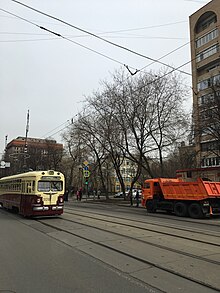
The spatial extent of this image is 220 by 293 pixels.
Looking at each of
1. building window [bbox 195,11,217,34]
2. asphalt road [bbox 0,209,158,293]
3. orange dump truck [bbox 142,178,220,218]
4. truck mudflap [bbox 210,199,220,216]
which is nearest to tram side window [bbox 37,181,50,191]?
asphalt road [bbox 0,209,158,293]

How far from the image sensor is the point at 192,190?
1811 centimetres

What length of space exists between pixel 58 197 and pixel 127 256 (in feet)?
31.8

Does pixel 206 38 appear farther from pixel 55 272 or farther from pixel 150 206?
pixel 55 272

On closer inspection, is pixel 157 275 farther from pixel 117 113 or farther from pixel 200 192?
pixel 117 113

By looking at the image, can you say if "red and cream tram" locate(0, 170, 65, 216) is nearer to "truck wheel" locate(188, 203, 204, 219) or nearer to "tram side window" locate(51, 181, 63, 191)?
"tram side window" locate(51, 181, 63, 191)

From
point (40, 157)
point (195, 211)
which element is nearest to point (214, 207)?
point (195, 211)

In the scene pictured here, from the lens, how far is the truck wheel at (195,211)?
56.7 ft

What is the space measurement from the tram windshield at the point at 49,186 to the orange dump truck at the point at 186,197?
25.4 feet

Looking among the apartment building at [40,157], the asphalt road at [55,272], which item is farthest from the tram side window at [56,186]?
the apartment building at [40,157]

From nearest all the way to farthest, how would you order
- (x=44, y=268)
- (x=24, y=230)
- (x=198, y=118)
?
1. (x=44, y=268)
2. (x=24, y=230)
3. (x=198, y=118)

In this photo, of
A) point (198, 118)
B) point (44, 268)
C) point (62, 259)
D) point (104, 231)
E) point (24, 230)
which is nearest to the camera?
point (44, 268)

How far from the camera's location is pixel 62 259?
6930 millimetres

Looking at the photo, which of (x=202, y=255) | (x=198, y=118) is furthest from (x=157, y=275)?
(x=198, y=118)

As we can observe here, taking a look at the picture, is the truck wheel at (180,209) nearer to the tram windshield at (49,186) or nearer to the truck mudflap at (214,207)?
the truck mudflap at (214,207)
